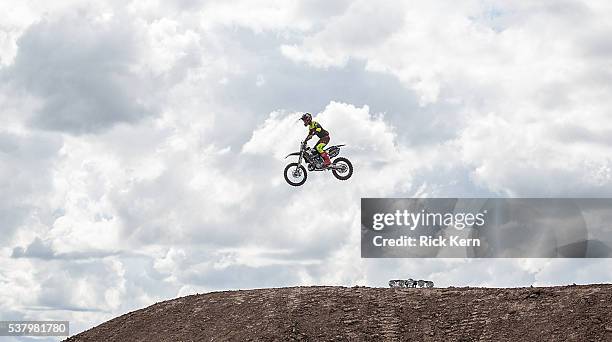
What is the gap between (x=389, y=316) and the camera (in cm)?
3744

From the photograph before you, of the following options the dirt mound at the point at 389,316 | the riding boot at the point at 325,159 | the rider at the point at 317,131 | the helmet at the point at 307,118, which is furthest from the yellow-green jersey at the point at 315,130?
the dirt mound at the point at 389,316

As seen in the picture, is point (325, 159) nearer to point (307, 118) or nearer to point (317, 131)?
point (317, 131)

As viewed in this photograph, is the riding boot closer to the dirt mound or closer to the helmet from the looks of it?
the helmet

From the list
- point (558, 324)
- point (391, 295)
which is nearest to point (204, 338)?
point (391, 295)

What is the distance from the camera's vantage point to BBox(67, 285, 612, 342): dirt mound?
34.7 meters

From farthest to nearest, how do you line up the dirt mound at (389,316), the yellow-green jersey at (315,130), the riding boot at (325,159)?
the riding boot at (325,159) < the yellow-green jersey at (315,130) < the dirt mound at (389,316)

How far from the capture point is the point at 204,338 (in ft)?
124

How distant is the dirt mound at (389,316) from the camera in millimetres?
34656

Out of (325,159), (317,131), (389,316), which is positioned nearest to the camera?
(389,316)

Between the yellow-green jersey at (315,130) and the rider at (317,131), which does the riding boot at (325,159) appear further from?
the yellow-green jersey at (315,130)

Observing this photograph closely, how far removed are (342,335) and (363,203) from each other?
1123cm

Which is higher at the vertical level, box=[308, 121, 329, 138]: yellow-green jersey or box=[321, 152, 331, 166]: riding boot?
box=[308, 121, 329, 138]: yellow-green jersey

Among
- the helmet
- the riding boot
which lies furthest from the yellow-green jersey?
the riding boot

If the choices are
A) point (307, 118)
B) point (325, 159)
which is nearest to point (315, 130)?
point (307, 118)
